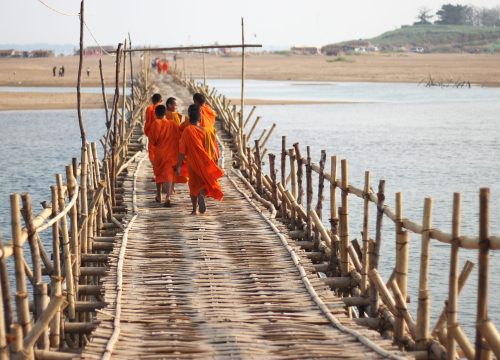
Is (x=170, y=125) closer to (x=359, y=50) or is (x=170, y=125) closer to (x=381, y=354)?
(x=381, y=354)

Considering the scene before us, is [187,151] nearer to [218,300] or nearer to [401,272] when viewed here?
[218,300]

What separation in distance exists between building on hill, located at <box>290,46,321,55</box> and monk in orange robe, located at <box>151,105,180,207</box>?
275ft

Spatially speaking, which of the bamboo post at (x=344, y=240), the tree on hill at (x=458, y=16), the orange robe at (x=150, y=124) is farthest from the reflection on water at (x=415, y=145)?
the tree on hill at (x=458, y=16)

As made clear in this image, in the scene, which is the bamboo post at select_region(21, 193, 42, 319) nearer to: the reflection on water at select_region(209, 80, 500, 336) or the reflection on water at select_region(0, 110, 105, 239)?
the reflection on water at select_region(209, 80, 500, 336)

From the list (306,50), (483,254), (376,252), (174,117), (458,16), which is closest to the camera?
(483,254)

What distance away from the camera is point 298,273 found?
691 cm

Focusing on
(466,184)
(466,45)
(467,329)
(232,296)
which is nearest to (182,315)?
(232,296)

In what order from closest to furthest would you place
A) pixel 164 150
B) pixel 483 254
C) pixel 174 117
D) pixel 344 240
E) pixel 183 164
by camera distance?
pixel 483 254 → pixel 344 240 → pixel 164 150 → pixel 183 164 → pixel 174 117

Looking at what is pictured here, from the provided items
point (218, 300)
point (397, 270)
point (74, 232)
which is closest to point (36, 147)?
point (74, 232)

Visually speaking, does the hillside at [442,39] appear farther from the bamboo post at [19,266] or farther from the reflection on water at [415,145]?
the bamboo post at [19,266]

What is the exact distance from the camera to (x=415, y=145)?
24.2 m

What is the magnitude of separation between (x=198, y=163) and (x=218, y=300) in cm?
293

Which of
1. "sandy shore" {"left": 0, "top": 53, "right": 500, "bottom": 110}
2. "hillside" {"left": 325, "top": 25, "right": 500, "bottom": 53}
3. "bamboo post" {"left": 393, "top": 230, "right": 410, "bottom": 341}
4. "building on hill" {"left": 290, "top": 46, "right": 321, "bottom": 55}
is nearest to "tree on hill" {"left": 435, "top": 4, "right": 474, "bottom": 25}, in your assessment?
"hillside" {"left": 325, "top": 25, "right": 500, "bottom": 53}

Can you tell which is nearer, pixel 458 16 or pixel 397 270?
pixel 397 270
